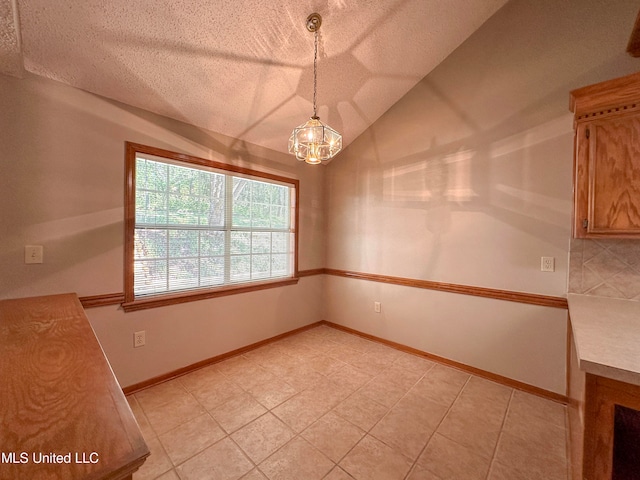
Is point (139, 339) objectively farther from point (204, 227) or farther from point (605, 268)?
point (605, 268)

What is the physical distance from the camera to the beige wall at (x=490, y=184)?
203cm

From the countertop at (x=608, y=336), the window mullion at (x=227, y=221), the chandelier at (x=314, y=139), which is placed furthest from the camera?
the window mullion at (x=227, y=221)

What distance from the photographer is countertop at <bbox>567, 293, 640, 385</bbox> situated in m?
0.91

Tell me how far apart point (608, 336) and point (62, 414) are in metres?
1.99

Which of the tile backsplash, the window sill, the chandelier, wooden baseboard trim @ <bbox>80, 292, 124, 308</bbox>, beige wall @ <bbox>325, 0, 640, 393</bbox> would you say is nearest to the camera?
the chandelier

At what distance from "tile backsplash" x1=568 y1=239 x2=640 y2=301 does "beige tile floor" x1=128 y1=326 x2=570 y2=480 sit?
3.15 ft

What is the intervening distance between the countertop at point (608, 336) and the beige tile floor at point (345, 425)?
0.89 metres

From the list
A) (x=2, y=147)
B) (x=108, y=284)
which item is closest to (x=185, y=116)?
(x=2, y=147)

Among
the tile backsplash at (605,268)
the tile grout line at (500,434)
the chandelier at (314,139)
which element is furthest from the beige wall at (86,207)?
the tile backsplash at (605,268)

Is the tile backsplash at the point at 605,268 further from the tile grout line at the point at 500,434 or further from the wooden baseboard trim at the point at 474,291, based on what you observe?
the tile grout line at the point at 500,434

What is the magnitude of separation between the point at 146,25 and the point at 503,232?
306 centimetres

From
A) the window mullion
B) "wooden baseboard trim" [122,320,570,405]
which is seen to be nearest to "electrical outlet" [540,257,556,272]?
"wooden baseboard trim" [122,320,570,405]

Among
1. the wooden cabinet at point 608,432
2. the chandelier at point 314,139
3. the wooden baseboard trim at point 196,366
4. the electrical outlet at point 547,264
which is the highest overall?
the chandelier at point 314,139

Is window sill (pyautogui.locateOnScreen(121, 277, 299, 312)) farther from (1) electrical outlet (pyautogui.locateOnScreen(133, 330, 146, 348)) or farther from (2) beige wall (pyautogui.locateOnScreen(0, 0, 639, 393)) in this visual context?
(1) electrical outlet (pyautogui.locateOnScreen(133, 330, 146, 348))
